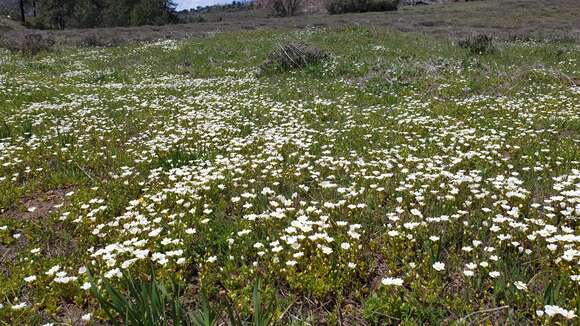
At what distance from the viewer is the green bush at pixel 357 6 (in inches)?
3056

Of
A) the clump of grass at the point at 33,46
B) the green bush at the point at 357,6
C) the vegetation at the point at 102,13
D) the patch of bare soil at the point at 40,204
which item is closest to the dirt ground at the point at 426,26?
the clump of grass at the point at 33,46

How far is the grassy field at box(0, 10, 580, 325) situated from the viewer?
13.5ft

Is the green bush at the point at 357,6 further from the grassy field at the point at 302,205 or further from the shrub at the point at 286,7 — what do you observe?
the grassy field at the point at 302,205

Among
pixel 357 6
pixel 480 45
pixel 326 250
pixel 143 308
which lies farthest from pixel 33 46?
pixel 357 6

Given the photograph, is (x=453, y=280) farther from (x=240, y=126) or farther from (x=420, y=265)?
(x=240, y=126)

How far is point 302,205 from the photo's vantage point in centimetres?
596

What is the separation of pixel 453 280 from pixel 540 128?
6880mm

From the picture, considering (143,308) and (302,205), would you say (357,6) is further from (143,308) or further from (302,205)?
(143,308)

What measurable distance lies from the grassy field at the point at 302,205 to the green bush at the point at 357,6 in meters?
68.6

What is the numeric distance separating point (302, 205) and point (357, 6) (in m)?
80.0

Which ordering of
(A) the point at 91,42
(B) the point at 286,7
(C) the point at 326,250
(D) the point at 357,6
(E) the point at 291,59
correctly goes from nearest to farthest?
1. (C) the point at 326,250
2. (E) the point at 291,59
3. (A) the point at 91,42
4. (D) the point at 357,6
5. (B) the point at 286,7

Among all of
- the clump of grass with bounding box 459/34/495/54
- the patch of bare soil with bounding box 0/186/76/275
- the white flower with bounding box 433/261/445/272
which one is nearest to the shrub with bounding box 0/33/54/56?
the patch of bare soil with bounding box 0/186/76/275

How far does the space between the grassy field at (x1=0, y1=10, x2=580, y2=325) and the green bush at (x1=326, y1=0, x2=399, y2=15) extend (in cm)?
6861

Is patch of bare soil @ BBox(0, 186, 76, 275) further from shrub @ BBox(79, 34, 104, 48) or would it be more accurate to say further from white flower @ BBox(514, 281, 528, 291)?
shrub @ BBox(79, 34, 104, 48)
